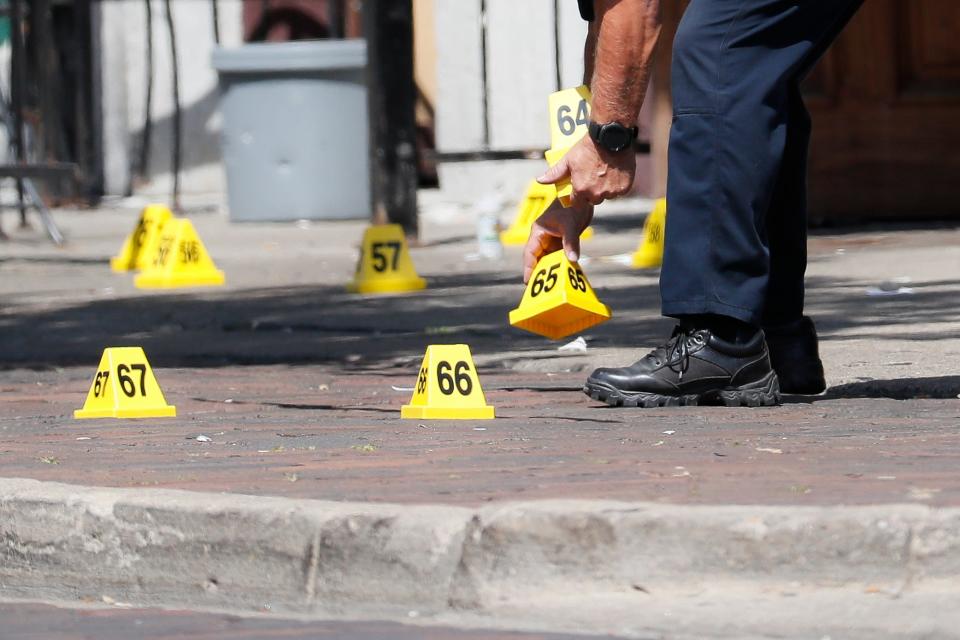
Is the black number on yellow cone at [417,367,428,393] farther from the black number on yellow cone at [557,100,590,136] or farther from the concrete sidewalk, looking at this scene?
the black number on yellow cone at [557,100,590,136]

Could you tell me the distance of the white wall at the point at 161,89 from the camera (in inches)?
588

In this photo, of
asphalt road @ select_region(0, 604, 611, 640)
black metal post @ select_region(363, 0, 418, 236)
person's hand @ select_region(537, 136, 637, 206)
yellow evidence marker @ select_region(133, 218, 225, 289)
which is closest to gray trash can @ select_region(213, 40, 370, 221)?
black metal post @ select_region(363, 0, 418, 236)

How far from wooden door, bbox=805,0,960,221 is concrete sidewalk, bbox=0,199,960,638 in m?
2.51

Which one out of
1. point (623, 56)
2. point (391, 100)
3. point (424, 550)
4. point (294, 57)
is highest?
point (623, 56)

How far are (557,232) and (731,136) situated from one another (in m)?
0.50

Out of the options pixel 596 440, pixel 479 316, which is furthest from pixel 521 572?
pixel 479 316

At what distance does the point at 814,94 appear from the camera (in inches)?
388

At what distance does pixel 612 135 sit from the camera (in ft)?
13.4

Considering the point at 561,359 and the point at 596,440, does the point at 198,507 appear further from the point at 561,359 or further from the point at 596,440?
the point at 561,359

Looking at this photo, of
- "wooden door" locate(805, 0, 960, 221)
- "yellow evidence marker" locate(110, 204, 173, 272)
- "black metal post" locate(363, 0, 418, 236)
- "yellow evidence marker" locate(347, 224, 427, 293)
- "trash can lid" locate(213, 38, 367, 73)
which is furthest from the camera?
"trash can lid" locate(213, 38, 367, 73)

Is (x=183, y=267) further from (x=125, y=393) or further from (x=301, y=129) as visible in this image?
(x=301, y=129)

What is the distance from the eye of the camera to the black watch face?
408 centimetres

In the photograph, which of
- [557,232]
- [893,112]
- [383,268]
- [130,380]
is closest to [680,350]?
[557,232]

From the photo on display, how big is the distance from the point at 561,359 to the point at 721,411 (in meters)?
1.18
